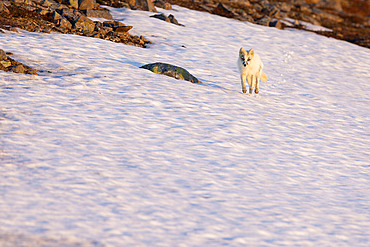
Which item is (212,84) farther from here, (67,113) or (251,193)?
(251,193)

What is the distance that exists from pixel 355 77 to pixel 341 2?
33621mm

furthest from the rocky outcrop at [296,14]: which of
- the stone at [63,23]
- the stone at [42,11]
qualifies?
the stone at [63,23]

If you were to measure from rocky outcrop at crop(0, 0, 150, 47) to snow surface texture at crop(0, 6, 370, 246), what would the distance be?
47.2 inches

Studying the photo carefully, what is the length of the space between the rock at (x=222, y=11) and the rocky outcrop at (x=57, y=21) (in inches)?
431

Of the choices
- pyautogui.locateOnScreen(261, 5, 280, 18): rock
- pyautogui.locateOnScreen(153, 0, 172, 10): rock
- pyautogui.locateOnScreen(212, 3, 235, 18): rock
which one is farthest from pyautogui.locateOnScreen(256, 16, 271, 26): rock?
pyautogui.locateOnScreen(153, 0, 172, 10): rock

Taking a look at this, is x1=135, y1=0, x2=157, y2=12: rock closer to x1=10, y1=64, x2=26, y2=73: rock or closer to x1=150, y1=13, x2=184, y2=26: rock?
x1=150, y1=13, x2=184, y2=26: rock

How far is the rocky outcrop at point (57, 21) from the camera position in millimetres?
16594

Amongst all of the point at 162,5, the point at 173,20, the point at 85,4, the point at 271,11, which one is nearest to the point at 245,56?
the point at 85,4

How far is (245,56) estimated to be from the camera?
41.5ft

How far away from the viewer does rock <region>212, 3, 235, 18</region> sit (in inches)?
1116

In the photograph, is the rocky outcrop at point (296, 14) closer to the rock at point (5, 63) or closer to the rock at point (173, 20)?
the rock at point (173, 20)

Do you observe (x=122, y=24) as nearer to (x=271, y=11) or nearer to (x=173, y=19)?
(x=173, y=19)

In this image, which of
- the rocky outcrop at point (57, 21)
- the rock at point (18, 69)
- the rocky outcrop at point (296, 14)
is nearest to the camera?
the rock at point (18, 69)

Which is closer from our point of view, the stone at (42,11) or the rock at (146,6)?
the stone at (42,11)
